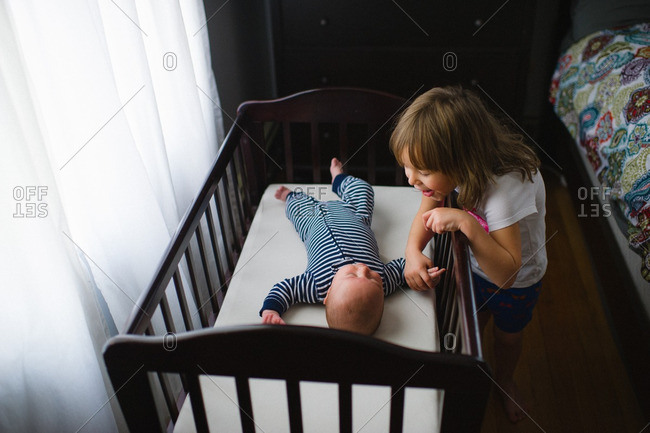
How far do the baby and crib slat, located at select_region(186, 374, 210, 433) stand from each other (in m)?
0.28

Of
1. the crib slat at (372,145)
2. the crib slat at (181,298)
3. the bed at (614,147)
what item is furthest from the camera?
the crib slat at (372,145)

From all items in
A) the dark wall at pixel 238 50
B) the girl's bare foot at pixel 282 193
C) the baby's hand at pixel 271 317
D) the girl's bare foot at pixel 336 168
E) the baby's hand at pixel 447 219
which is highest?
the dark wall at pixel 238 50

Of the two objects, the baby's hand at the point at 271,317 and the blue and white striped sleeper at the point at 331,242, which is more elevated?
the blue and white striped sleeper at the point at 331,242

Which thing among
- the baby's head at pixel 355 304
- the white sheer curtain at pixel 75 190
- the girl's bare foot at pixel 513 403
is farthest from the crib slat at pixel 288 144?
the girl's bare foot at pixel 513 403

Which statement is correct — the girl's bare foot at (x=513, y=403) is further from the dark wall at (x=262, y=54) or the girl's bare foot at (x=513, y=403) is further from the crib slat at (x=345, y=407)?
the dark wall at (x=262, y=54)

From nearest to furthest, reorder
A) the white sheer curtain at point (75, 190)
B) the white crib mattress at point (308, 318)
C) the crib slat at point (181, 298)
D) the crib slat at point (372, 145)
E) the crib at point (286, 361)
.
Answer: the crib at point (286, 361) → the white sheer curtain at point (75, 190) → the white crib mattress at point (308, 318) → the crib slat at point (181, 298) → the crib slat at point (372, 145)

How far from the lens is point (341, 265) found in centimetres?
125

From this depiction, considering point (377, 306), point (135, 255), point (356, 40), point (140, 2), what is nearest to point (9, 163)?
point (135, 255)

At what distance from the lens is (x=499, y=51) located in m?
2.05

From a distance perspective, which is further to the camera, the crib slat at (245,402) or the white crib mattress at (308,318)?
the white crib mattress at (308,318)

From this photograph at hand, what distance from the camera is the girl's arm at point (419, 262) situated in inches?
46.9

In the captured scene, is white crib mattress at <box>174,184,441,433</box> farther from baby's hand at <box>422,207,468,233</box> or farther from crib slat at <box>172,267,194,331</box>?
baby's hand at <box>422,207,468,233</box>

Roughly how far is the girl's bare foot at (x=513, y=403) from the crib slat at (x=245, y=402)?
2.80 feet

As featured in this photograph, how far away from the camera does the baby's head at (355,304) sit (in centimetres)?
109
